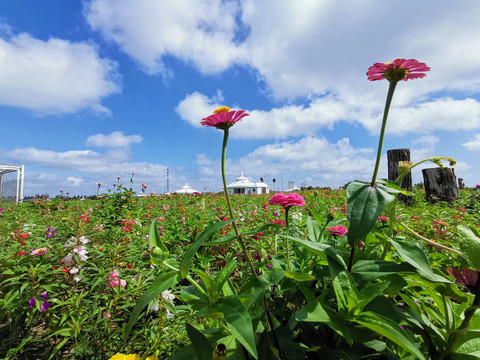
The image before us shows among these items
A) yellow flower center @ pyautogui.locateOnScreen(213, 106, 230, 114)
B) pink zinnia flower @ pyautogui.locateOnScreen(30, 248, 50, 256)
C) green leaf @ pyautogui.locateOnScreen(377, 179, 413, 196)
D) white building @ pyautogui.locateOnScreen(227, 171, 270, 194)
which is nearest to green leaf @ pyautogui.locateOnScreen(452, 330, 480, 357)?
green leaf @ pyautogui.locateOnScreen(377, 179, 413, 196)

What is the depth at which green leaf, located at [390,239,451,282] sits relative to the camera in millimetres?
701

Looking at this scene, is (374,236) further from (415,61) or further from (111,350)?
(111,350)

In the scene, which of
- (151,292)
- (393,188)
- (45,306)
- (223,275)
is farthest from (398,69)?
(45,306)

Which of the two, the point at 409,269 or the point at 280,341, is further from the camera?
the point at 280,341

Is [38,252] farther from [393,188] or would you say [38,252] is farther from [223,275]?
[393,188]

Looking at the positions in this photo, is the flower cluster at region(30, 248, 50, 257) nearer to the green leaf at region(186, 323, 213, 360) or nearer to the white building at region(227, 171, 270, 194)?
the green leaf at region(186, 323, 213, 360)

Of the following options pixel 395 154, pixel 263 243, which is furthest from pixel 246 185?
pixel 263 243

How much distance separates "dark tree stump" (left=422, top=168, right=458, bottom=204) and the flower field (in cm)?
417

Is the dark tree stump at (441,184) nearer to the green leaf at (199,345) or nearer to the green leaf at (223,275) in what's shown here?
the green leaf at (223,275)

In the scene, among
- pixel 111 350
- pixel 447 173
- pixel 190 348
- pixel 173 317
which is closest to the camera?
pixel 190 348

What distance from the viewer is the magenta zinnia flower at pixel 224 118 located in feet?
3.42

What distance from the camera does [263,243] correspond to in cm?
254

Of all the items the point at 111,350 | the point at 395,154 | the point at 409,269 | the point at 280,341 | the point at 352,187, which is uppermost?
the point at 395,154

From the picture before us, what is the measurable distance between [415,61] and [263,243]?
2.02 metres
